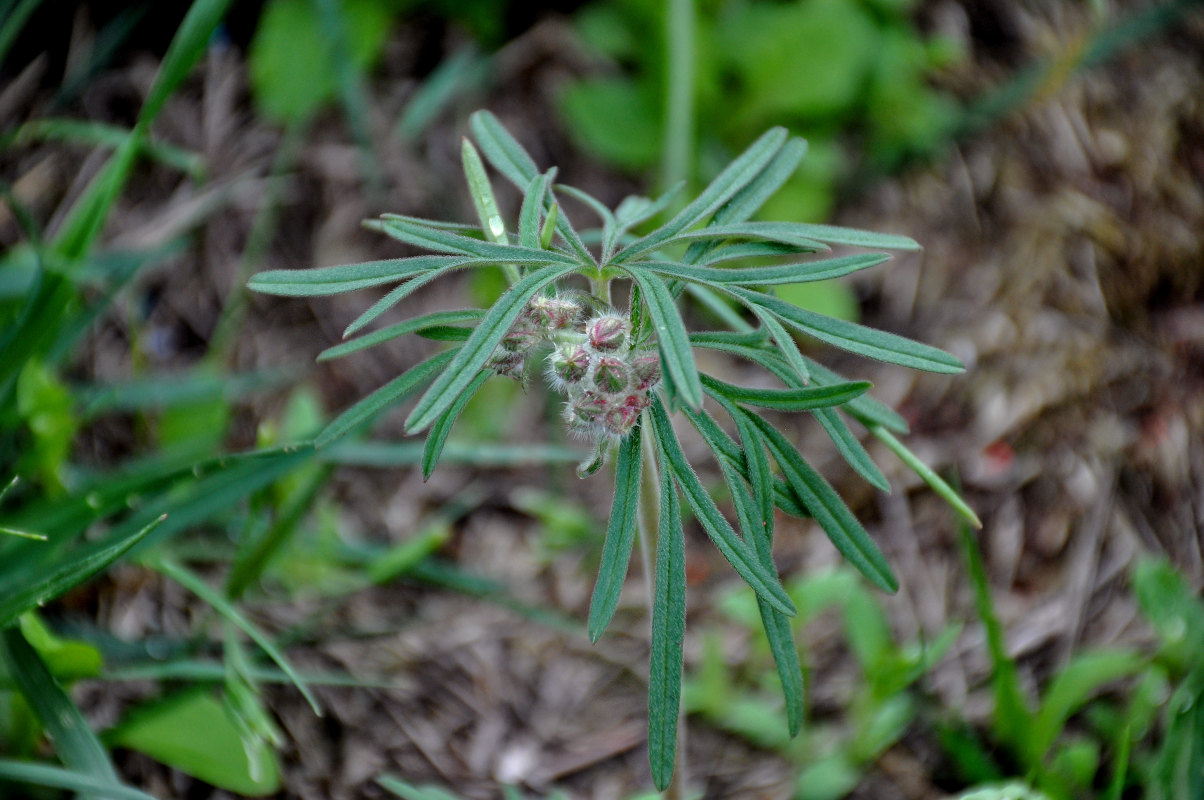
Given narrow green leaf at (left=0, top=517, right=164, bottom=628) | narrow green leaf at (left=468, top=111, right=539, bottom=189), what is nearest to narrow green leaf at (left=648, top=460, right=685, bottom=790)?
narrow green leaf at (left=468, top=111, right=539, bottom=189)

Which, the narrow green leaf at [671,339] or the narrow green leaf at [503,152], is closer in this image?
the narrow green leaf at [671,339]

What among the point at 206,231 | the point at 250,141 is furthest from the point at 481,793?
the point at 250,141

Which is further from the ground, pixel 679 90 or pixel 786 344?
pixel 679 90

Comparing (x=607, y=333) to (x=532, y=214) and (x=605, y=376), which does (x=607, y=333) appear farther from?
(x=532, y=214)

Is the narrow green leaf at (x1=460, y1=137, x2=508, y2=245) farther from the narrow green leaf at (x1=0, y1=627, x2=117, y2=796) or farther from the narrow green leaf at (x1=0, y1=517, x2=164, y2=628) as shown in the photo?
the narrow green leaf at (x1=0, y1=627, x2=117, y2=796)

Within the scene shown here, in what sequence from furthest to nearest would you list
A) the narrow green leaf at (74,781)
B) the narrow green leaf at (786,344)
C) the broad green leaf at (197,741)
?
1. the broad green leaf at (197,741)
2. the narrow green leaf at (74,781)
3. the narrow green leaf at (786,344)

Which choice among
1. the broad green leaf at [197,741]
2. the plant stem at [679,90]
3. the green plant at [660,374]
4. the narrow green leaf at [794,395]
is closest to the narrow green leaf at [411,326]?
the green plant at [660,374]

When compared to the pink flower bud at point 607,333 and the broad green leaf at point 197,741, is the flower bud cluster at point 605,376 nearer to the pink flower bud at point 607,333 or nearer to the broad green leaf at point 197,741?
the pink flower bud at point 607,333

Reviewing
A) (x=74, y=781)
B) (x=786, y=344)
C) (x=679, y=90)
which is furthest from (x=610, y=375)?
(x=679, y=90)
